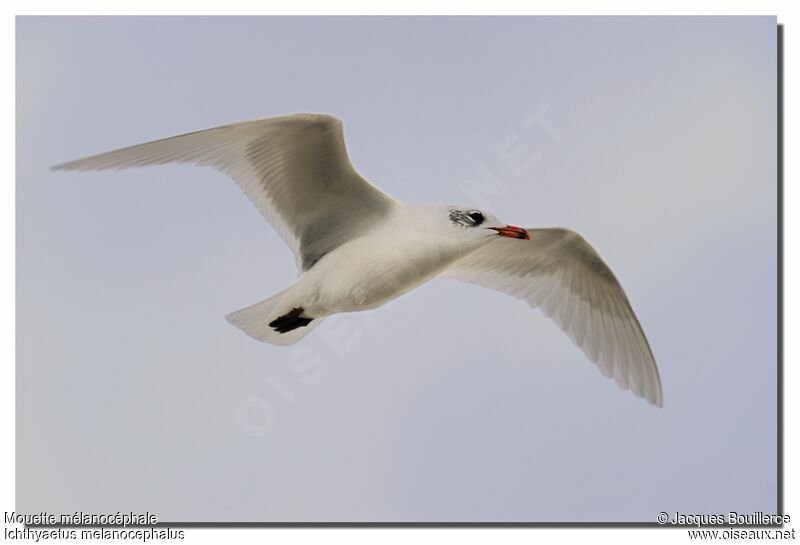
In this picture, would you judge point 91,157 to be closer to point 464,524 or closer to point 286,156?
point 286,156

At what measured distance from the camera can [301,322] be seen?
529 centimetres

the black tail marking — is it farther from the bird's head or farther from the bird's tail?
the bird's head

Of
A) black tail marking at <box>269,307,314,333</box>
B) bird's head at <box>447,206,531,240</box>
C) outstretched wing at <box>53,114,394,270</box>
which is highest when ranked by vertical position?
outstretched wing at <box>53,114,394,270</box>

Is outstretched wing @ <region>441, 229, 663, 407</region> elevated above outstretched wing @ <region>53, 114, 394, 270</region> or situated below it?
below

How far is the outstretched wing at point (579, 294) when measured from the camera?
19.7ft

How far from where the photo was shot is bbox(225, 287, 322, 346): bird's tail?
521 cm

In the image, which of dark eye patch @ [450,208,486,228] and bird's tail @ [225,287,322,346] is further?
bird's tail @ [225,287,322,346]

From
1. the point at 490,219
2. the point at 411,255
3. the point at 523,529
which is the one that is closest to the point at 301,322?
A: the point at 411,255

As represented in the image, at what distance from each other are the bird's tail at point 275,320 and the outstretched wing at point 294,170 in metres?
0.27

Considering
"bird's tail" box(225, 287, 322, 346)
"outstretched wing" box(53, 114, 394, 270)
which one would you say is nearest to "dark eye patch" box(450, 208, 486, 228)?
"outstretched wing" box(53, 114, 394, 270)

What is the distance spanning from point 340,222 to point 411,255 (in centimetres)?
49

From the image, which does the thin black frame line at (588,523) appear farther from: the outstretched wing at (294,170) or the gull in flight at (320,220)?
the outstretched wing at (294,170)

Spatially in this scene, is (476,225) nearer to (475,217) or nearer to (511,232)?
(475,217)

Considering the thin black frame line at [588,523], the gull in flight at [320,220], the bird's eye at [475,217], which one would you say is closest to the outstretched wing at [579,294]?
the gull in flight at [320,220]
